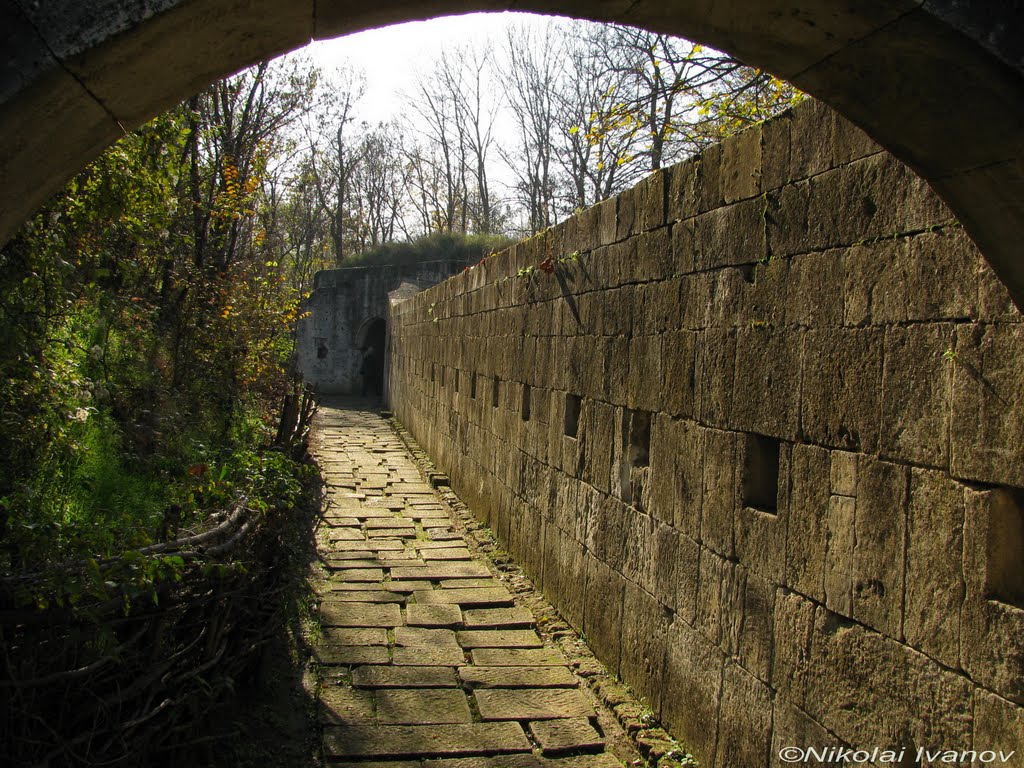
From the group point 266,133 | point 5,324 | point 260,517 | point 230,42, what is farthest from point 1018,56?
point 266,133

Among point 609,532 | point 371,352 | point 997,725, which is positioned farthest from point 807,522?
point 371,352

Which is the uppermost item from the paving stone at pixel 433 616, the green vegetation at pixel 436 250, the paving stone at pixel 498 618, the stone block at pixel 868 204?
the green vegetation at pixel 436 250

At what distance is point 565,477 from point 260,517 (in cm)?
231

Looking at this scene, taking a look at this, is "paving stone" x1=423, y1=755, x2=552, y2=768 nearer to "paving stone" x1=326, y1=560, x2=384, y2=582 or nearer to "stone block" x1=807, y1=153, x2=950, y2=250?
"stone block" x1=807, y1=153, x2=950, y2=250

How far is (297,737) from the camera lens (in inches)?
152

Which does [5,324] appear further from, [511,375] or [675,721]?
[511,375]

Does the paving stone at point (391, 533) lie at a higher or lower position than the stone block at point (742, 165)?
lower

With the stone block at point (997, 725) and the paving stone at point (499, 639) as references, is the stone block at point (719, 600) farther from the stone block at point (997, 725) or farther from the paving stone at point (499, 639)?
the paving stone at point (499, 639)

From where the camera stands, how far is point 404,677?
4605mm

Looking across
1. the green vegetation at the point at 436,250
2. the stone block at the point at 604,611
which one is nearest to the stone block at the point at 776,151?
the stone block at the point at 604,611

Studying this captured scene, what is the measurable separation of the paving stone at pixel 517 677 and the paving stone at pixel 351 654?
0.52 m

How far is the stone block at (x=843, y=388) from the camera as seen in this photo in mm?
2586

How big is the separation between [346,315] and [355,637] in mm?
21562

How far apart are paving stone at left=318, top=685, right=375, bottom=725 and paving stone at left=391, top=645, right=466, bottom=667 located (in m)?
0.48
